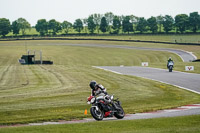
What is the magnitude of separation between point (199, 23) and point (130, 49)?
84.4 metres

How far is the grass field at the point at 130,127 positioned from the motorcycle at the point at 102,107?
1.00 meters

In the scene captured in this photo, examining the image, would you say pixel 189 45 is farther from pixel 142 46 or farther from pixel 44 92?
pixel 44 92

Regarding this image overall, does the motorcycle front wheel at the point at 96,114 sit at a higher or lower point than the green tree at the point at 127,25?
lower

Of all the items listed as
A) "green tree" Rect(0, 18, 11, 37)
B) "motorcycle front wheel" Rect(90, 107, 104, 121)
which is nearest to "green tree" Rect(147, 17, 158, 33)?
"green tree" Rect(0, 18, 11, 37)

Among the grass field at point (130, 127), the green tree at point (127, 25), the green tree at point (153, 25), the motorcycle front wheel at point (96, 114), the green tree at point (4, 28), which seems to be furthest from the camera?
the green tree at point (127, 25)

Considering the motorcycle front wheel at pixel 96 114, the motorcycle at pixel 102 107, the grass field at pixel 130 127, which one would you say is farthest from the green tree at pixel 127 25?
the grass field at pixel 130 127

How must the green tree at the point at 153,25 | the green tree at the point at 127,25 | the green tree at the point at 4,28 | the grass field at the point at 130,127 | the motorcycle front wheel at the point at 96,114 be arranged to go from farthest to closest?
the green tree at the point at 127,25
the green tree at the point at 4,28
the green tree at the point at 153,25
the motorcycle front wheel at the point at 96,114
the grass field at the point at 130,127

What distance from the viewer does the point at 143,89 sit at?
26250 millimetres

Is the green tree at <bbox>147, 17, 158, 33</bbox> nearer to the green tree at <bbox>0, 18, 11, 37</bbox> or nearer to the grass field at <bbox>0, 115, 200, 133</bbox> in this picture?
the green tree at <bbox>0, 18, 11, 37</bbox>

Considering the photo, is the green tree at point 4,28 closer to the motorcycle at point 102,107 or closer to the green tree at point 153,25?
the green tree at point 153,25

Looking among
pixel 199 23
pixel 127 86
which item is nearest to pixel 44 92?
pixel 127 86

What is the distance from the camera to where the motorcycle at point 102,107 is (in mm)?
15117

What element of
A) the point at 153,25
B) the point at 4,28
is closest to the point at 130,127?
the point at 153,25

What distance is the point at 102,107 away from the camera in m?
15.3
